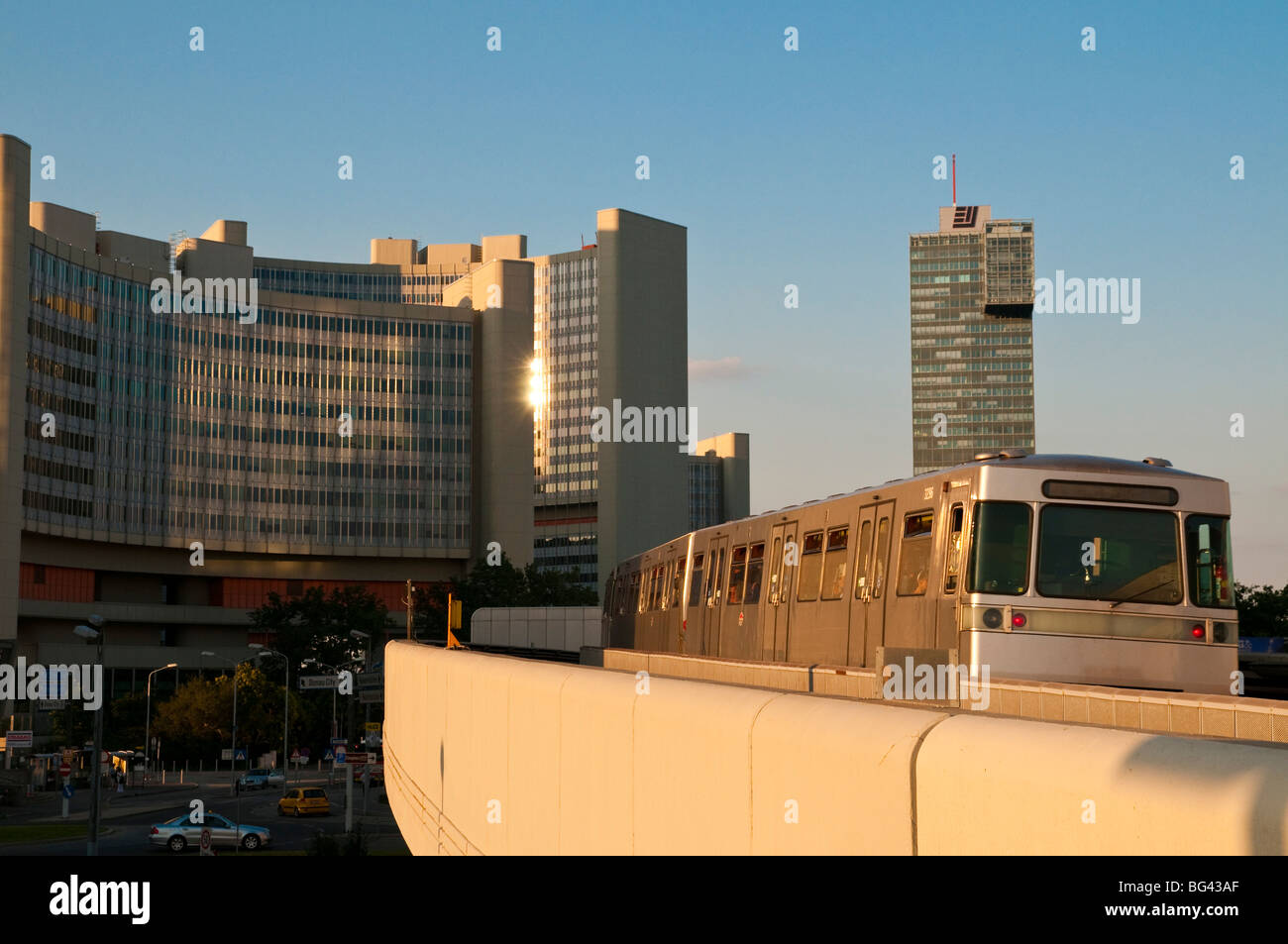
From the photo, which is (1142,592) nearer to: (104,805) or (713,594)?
(713,594)

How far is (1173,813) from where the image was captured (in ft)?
11.9

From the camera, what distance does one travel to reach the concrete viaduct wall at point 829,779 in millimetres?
3664

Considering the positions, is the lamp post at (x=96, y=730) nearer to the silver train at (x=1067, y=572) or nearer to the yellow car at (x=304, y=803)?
the silver train at (x=1067, y=572)

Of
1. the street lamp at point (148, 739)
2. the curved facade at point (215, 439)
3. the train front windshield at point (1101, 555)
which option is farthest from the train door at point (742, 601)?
the curved facade at point (215, 439)

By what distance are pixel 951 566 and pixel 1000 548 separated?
0.63 meters

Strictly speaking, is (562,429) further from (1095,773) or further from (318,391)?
(1095,773)

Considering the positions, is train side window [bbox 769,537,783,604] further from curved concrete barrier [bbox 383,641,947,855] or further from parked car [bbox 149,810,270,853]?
parked car [bbox 149,810,270,853]

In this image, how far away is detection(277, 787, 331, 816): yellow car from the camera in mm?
68000

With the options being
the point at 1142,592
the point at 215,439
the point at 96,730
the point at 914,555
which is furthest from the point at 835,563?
the point at 215,439

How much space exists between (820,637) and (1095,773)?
15764 mm

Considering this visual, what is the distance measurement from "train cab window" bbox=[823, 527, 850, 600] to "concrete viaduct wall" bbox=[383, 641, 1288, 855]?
7264mm

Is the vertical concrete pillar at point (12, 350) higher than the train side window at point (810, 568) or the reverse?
higher

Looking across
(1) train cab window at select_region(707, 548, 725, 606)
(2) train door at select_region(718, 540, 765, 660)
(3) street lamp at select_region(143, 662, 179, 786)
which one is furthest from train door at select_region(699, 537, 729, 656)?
(3) street lamp at select_region(143, 662, 179, 786)

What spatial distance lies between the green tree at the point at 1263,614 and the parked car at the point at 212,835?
61925 mm
